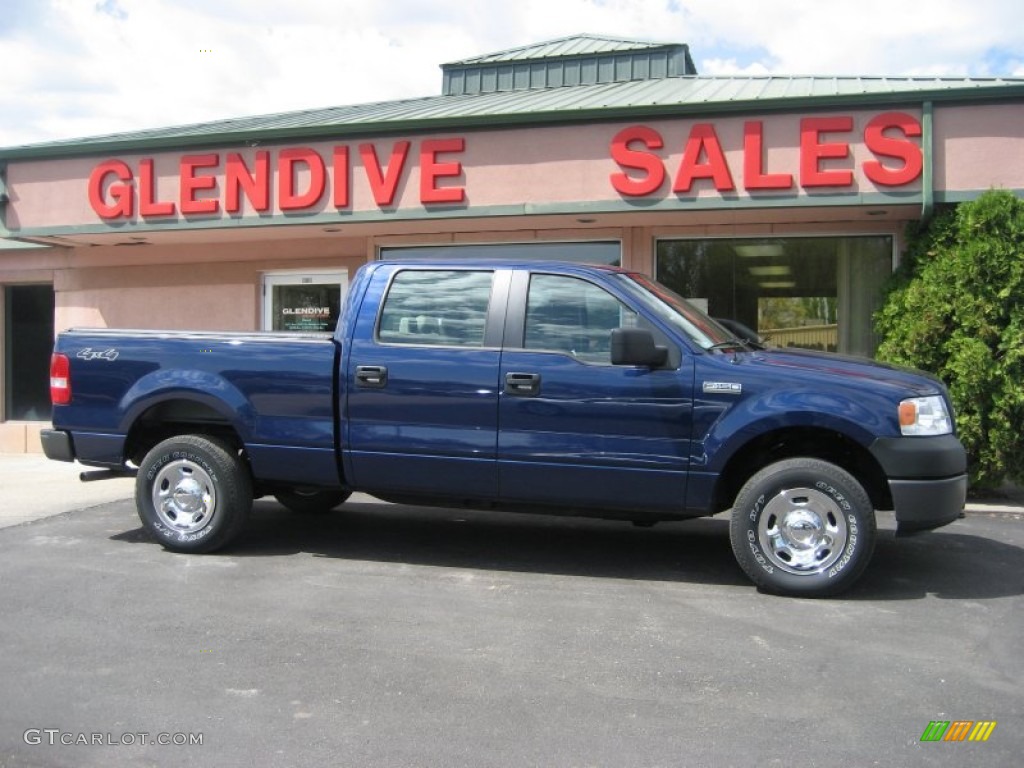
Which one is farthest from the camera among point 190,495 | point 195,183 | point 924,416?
point 195,183

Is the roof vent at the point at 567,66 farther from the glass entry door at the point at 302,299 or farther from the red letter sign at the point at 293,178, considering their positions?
the red letter sign at the point at 293,178

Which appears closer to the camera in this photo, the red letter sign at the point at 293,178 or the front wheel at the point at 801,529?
the front wheel at the point at 801,529

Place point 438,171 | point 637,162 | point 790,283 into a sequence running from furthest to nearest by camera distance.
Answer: point 790,283, point 438,171, point 637,162

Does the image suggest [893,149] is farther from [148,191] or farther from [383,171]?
[148,191]

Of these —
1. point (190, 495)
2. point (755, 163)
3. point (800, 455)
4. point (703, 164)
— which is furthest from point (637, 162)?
point (190, 495)

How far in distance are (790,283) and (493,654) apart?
699cm

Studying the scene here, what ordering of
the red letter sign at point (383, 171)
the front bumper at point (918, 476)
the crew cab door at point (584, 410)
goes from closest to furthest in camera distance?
1. the front bumper at point (918, 476)
2. the crew cab door at point (584, 410)
3. the red letter sign at point (383, 171)

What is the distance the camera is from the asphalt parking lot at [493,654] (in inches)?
138

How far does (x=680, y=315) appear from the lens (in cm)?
575

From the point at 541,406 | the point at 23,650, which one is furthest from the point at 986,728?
the point at 23,650

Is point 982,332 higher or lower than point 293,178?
lower

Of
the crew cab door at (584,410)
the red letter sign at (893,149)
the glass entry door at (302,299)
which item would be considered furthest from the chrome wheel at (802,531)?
the glass entry door at (302,299)

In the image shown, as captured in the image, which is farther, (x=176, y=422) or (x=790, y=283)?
(x=790, y=283)

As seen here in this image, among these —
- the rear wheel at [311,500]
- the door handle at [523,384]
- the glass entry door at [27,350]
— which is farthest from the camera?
the glass entry door at [27,350]
